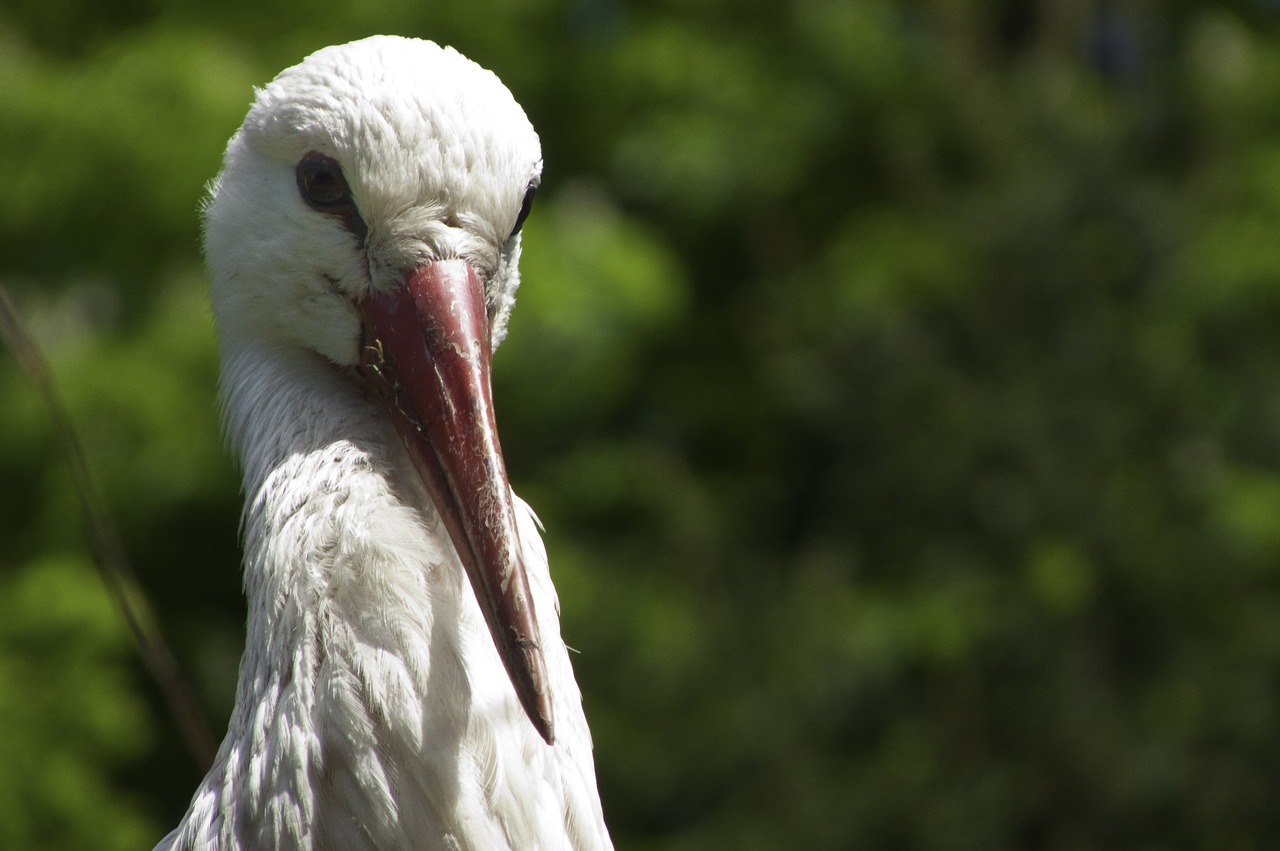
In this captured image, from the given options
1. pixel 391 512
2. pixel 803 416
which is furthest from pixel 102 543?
pixel 803 416

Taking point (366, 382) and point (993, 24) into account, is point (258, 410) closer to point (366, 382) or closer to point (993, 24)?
point (366, 382)

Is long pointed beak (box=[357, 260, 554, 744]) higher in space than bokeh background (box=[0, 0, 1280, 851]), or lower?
higher

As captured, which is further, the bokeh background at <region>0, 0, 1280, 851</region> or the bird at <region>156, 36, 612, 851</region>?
the bokeh background at <region>0, 0, 1280, 851</region>

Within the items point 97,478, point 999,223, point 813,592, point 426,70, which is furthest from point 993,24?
point 426,70

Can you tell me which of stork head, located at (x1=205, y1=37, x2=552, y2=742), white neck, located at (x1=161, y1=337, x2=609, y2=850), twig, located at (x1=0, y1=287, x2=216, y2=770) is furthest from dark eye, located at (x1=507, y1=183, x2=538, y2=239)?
twig, located at (x1=0, y1=287, x2=216, y2=770)

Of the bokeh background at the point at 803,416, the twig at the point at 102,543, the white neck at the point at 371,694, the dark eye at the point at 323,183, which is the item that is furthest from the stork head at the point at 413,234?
the bokeh background at the point at 803,416

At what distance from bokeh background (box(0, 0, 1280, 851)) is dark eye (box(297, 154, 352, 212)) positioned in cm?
301

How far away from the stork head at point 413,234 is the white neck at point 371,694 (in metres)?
0.11

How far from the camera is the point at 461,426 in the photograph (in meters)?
1.71

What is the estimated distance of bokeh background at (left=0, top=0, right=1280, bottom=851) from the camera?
4879 millimetres

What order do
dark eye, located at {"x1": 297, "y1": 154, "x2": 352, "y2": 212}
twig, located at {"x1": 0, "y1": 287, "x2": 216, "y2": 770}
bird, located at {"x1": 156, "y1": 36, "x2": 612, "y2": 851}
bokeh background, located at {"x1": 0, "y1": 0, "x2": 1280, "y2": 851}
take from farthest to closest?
bokeh background, located at {"x1": 0, "y1": 0, "x2": 1280, "y2": 851}
twig, located at {"x1": 0, "y1": 287, "x2": 216, "y2": 770}
dark eye, located at {"x1": 297, "y1": 154, "x2": 352, "y2": 212}
bird, located at {"x1": 156, "y1": 36, "x2": 612, "y2": 851}

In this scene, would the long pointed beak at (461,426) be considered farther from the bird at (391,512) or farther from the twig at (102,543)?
the twig at (102,543)

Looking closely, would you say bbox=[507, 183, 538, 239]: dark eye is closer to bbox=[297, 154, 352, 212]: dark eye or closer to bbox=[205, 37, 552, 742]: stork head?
bbox=[205, 37, 552, 742]: stork head

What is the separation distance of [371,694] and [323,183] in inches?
25.4
